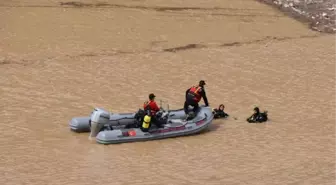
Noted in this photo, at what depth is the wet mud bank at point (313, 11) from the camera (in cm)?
2980

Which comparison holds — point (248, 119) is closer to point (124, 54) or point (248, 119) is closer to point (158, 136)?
point (158, 136)

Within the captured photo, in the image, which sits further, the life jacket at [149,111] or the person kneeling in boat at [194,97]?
the person kneeling in boat at [194,97]

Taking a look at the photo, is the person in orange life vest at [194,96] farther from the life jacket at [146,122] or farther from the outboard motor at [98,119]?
the outboard motor at [98,119]

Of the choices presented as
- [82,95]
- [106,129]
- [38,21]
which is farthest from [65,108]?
[38,21]

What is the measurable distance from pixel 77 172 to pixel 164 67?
9.00 meters

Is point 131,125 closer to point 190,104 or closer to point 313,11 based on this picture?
point 190,104

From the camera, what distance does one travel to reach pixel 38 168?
14.2m

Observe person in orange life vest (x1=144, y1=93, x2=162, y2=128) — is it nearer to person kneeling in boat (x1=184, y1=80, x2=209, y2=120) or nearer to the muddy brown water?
the muddy brown water

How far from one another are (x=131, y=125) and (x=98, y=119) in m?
1.08

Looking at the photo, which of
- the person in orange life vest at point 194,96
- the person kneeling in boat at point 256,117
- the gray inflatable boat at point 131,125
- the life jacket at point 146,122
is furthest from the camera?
the person kneeling in boat at point 256,117

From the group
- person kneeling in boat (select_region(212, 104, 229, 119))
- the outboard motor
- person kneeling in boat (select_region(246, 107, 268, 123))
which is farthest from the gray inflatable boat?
person kneeling in boat (select_region(246, 107, 268, 123))

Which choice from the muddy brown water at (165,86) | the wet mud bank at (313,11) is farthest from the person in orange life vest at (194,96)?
the wet mud bank at (313,11)

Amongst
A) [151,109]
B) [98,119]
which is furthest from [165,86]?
[98,119]

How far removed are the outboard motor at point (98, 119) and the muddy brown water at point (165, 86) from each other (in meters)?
0.43
